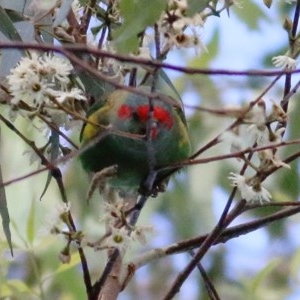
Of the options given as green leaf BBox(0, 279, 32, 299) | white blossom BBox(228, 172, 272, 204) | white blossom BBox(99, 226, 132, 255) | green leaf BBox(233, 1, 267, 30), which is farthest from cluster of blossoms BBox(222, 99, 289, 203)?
green leaf BBox(233, 1, 267, 30)

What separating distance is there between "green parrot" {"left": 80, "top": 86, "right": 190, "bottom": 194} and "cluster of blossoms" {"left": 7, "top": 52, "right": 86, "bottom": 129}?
13 centimetres

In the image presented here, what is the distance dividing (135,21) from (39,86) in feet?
0.38

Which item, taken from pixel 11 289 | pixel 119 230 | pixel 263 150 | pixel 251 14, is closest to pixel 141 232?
pixel 119 230

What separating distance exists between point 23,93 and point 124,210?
150mm

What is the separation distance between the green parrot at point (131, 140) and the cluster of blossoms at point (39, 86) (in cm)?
13

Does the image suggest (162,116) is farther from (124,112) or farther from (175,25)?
(175,25)

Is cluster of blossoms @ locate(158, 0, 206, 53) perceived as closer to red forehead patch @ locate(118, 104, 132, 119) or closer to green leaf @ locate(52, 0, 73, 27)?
green leaf @ locate(52, 0, 73, 27)

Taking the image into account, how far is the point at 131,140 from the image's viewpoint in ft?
3.59

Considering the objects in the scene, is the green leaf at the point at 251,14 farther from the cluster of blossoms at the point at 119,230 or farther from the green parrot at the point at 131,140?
the cluster of blossoms at the point at 119,230

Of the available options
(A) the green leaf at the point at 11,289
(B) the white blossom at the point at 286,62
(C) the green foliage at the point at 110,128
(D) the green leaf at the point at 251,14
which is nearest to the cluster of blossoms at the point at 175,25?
(C) the green foliage at the point at 110,128

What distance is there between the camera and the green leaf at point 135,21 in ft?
2.57

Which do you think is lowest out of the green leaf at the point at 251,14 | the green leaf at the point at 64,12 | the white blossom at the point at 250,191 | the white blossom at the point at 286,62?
the white blossom at the point at 250,191

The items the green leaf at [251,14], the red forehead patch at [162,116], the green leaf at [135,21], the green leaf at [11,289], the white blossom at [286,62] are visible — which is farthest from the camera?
the green leaf at [251,14]

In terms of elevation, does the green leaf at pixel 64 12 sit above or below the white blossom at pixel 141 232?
above
